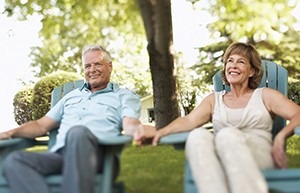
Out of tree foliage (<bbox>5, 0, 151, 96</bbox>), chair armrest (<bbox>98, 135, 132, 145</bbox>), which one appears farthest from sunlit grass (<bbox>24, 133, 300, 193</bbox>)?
tree foliage (<bbox>5, 0, 151, 96</bbox>)

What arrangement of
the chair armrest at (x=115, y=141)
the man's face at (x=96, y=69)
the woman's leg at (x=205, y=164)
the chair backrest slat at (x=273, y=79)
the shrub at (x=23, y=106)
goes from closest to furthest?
the woman's leg at (x=205, y=164) → the chair armrest at (x=115, y=141) → the man's face at (x=96, y=69) → the chair backrest slat at (x=273, y=79) → the shrub at (x=23, y=106)

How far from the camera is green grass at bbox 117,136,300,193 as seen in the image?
9.51 feet

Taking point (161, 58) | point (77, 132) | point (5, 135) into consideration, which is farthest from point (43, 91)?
point (77, 132)

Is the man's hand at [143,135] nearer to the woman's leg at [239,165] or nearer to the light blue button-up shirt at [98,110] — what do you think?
the light blue button-up shirt at [98,110]

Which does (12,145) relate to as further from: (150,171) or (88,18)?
(88,18)

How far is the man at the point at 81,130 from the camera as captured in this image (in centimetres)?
232

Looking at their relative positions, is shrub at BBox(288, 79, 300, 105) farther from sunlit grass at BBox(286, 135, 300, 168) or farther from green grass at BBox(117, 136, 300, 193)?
green grass at BBox(117, 136, 300, 193)

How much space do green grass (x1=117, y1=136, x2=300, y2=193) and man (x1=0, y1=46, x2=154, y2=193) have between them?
0.22 meters

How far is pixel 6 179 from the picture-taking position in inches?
95.7

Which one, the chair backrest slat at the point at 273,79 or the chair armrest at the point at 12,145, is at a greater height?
the chair backrest slat at the point at 273,79

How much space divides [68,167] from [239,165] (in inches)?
33.0

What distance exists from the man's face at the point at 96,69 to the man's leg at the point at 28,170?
0.70 meters

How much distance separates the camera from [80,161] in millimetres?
2307

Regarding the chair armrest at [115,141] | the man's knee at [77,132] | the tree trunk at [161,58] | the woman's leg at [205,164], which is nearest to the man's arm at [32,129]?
the man's knee at [77,132]
